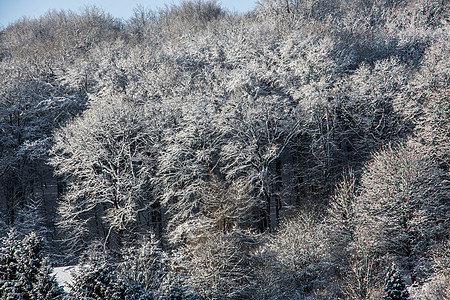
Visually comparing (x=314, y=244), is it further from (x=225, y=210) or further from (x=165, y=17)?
(x=165, y=17)

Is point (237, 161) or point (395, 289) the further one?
point (237, 161)

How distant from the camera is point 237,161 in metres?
29.7

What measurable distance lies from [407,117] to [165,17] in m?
46.7

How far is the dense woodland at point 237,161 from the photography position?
18.8 meters

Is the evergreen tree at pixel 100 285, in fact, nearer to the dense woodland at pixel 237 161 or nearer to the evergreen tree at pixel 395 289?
the dense woodland at pixel 237 161

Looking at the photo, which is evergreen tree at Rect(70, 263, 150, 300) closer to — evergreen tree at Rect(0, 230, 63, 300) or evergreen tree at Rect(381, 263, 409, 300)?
evergreen tree at Rect(0, 230, 63, 300)

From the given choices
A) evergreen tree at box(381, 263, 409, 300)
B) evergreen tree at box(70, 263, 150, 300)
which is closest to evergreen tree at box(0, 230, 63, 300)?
evergreen tree at box(70, 263, 150, 300)

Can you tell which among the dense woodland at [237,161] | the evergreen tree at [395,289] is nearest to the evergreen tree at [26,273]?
the dense woodland at [237,161]

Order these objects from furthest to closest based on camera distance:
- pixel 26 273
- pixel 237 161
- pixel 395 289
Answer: pixel 237 161
pixel 395 289
pixel 26 273

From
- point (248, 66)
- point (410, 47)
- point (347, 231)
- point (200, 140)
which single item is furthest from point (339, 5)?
point (347, 231)

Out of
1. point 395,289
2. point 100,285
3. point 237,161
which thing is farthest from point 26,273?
point 237,161

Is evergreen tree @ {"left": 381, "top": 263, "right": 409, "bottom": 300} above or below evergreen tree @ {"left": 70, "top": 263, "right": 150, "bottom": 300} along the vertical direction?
below

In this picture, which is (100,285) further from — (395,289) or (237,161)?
(237,161)

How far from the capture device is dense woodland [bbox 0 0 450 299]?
18812mm
